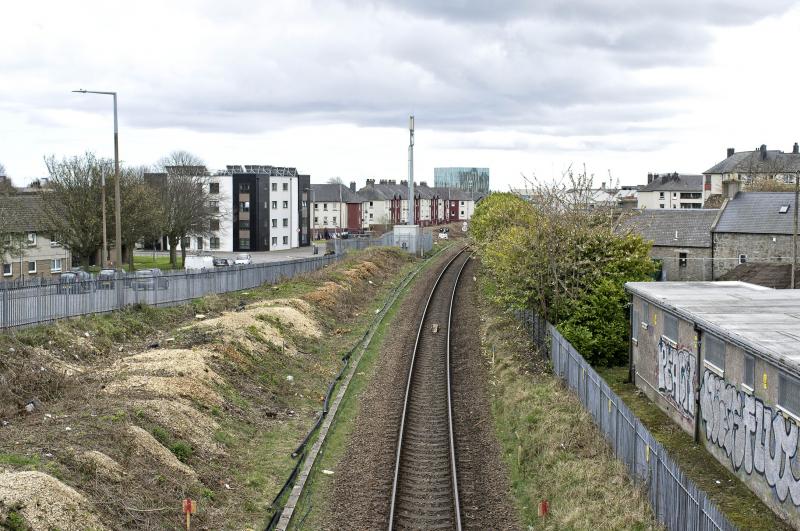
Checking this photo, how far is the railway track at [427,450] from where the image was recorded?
15.0 m

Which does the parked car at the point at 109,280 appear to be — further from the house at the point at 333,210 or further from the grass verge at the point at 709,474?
the house at the point at 333,210

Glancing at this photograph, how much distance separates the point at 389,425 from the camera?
20688 millimetres

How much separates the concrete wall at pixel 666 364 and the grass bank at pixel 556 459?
9.21ft

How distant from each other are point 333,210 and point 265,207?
38.8 m

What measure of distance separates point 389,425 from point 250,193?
8525 centimetres

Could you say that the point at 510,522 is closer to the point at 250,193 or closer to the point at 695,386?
the point at 695,386

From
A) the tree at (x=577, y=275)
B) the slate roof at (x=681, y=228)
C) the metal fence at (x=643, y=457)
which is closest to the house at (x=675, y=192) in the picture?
the slate roof at (x=681, y=228)

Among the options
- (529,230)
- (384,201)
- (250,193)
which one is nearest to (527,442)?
(529,230)

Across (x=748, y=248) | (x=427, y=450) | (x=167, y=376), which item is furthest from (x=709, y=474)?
(x=748, y=248)

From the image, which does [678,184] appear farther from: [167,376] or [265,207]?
[167,376]

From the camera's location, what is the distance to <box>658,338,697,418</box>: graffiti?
66.1ft

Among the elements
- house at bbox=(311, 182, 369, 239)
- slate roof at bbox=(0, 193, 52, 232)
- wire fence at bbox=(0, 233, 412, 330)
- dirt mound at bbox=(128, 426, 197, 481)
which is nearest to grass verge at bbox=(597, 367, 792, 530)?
dirt mound at bbox=(128, 426, 197, 481)

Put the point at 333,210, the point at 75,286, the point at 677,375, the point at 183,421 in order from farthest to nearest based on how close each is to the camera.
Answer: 1. the point at 333,210
2. the point at 75,286
3. the point at 677,375
4. the point at 183,421

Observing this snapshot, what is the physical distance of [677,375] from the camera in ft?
69.9
